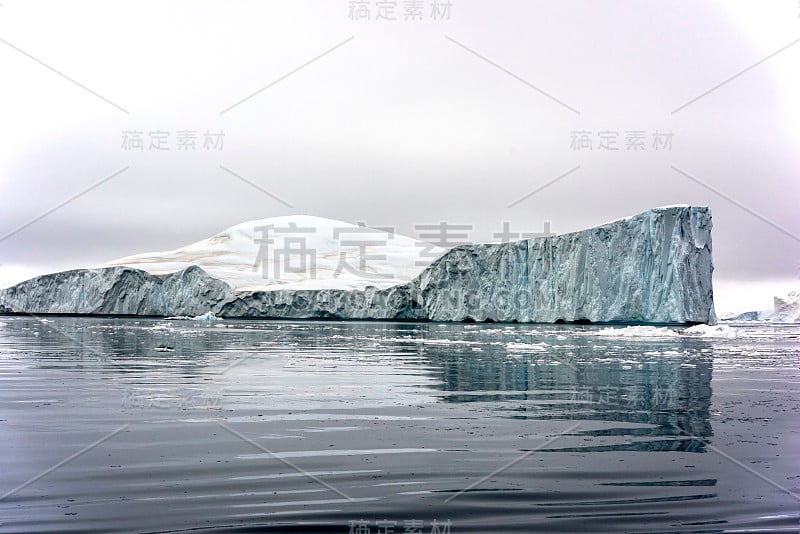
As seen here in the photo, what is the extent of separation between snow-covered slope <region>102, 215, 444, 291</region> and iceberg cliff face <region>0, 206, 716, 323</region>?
15.8 meters

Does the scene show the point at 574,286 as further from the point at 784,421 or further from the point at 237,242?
the point at 237,242

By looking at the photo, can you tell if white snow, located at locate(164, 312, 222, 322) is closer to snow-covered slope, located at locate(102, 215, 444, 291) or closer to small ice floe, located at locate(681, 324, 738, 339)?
snow-covered slope, located at locate(102, 215, 444, 291)

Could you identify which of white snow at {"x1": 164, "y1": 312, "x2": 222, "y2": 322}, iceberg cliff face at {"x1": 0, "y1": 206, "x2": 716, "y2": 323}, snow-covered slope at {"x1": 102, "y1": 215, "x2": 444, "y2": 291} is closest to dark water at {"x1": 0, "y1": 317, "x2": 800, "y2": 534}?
iceberg cliff face at {"x1": 0, "y1": 206, "x2": 716, "y2": 323}

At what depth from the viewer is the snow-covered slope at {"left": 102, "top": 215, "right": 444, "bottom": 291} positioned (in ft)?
376

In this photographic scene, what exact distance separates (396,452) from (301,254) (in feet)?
405

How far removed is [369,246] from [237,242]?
24319 millimetres

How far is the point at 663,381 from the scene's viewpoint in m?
15.8

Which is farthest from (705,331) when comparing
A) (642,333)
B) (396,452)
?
(396,452)

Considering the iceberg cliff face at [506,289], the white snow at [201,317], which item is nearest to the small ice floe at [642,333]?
the iceberg cliff face at [506,289]

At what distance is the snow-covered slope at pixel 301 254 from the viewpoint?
114562 mm

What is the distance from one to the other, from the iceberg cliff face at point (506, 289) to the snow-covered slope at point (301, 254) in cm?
1582

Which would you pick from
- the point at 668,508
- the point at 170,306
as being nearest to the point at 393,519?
the point at 668,508

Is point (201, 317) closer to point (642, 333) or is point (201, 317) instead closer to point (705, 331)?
point (642, 333)

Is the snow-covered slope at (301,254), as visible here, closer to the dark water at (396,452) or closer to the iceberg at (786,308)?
the iceberg at (786,308)
